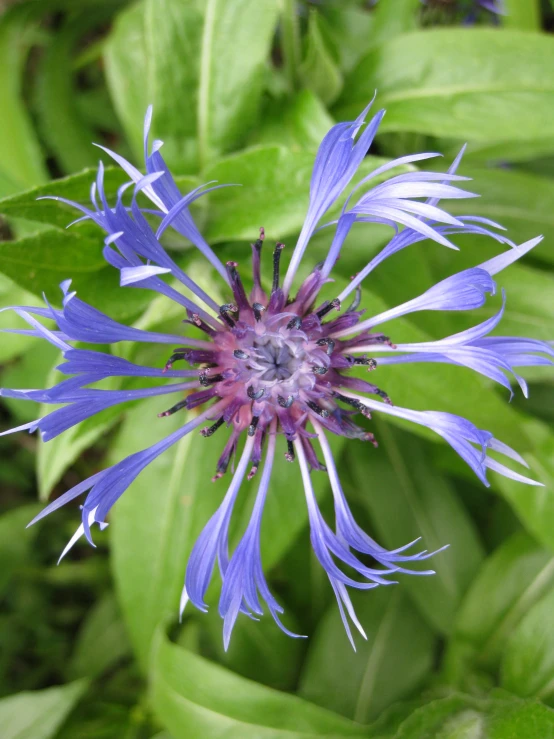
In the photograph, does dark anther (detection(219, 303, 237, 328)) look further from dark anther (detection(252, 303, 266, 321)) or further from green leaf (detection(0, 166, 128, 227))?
green leaf (detection(0, 166, 128, 227))

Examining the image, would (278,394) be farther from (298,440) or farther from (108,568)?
(108,568)

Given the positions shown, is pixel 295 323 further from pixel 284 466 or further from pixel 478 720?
pixel 478 720

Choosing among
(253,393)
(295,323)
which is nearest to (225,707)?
(253,393)

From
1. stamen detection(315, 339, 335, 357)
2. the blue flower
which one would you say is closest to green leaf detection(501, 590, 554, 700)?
the blue flower

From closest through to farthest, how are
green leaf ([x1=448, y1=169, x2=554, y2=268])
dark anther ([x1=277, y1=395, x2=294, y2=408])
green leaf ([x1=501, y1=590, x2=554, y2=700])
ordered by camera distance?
dark anther ([x1=277, y1=395, x2=294, y2=408]) < green leaf ([x1=501, y1=590, x2=554, y2=700]) < green leaf ([x1=448, y1=169, x2=554, y2=268])

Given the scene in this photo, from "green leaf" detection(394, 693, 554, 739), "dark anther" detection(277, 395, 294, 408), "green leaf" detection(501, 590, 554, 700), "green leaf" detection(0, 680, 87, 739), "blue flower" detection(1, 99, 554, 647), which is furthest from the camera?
"green leaf" detection(0, 680, 87, 739)

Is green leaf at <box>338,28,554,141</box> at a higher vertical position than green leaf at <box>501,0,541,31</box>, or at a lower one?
lower

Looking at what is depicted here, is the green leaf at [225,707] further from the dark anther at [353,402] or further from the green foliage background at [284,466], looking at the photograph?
the dark anther at [353,402]
